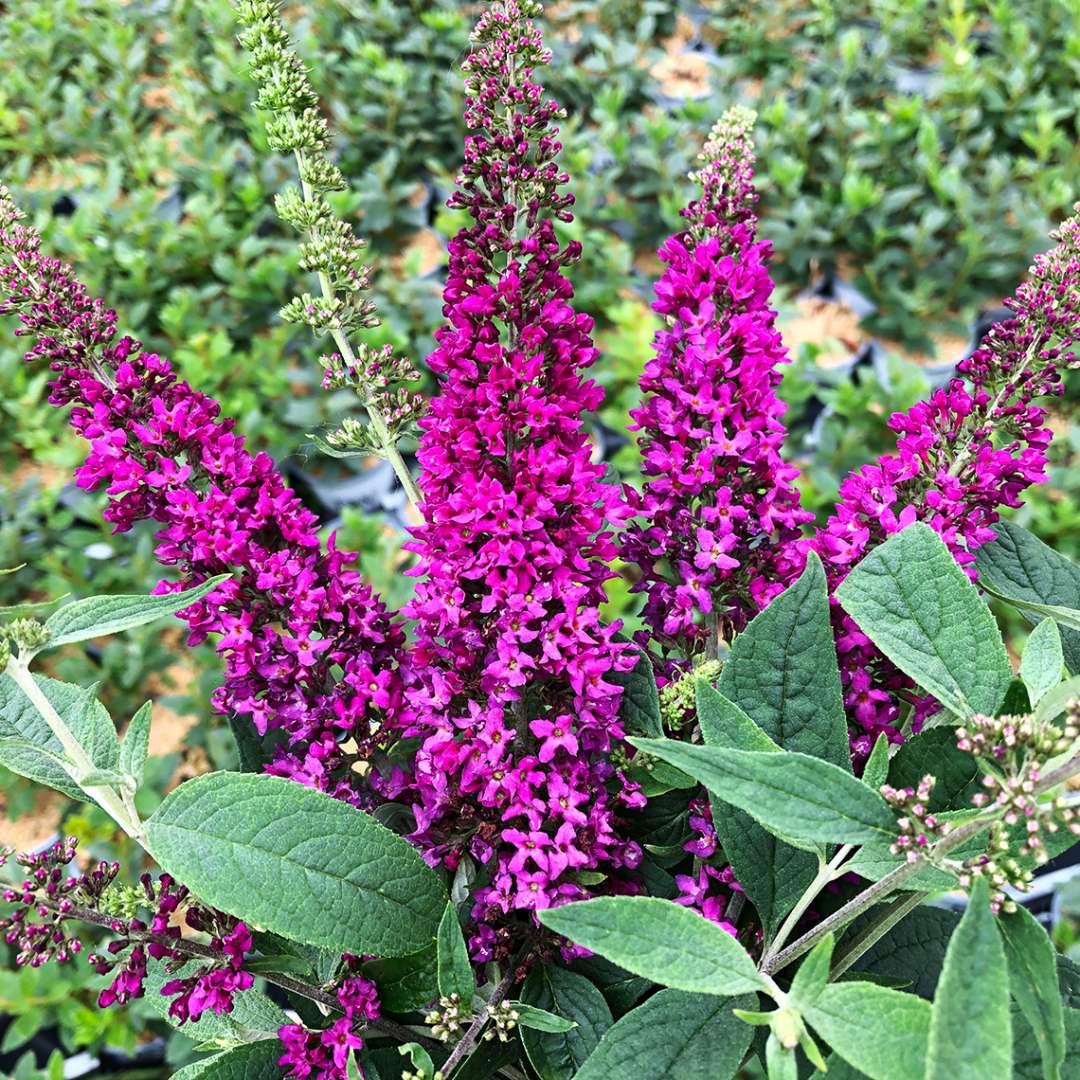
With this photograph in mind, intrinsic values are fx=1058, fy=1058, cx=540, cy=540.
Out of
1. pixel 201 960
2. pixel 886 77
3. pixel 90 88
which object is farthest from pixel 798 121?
pixel 201 960

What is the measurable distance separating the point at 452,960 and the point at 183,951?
0.16 meters

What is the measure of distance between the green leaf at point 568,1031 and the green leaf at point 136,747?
0.91 feet

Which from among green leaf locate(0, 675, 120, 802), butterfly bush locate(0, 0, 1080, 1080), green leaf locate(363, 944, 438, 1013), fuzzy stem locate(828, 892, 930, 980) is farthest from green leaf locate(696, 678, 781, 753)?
green leaf locate(0, 675, 120, 802)

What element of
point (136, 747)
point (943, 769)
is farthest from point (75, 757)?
point (943, 769)

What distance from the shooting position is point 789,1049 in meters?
0.51

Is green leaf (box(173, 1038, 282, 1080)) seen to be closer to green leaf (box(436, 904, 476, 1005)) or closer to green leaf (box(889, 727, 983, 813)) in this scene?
green leaf (box(436, 904, 476, 1005))

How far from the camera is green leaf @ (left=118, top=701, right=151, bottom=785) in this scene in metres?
0.61

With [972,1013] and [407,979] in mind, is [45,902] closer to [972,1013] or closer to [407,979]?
[407,979]

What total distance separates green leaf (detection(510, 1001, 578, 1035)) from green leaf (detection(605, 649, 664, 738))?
0.17 meters

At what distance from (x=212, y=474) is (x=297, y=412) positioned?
164cm

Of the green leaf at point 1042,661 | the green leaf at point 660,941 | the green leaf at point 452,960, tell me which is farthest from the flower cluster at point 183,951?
the green leaf at point 1042,661

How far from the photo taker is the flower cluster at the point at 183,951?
1.99ft

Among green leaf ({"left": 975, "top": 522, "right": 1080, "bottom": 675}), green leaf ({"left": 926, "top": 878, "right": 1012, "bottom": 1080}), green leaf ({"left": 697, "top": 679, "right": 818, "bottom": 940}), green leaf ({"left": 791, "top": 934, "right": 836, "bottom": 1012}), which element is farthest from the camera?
green leaf ({"left": 975, "top": 522, "right": 1080, "bottom": 675})

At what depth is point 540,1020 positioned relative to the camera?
1.95ft
